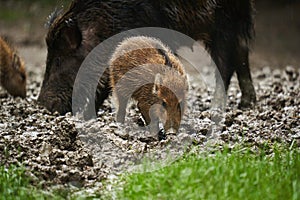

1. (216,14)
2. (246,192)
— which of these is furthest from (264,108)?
(246,192)

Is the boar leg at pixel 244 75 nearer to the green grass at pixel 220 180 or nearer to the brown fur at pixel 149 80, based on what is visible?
the brown fur at pixel 149 80

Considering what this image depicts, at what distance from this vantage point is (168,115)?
5559 millimetres

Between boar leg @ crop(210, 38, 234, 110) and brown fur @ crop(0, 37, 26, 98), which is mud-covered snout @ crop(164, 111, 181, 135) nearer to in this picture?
boar leg @ crop(210, 38, 234, 110)

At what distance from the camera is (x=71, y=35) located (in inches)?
259

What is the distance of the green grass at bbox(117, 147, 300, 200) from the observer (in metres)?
4.15

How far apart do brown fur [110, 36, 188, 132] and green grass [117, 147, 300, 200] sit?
0.90 metres

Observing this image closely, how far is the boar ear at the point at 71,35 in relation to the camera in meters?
6.52

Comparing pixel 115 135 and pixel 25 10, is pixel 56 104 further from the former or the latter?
pixel 25 10

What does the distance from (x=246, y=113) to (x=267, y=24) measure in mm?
7639

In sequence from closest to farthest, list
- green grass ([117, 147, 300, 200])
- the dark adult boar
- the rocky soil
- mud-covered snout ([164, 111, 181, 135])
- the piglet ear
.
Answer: green grass ([117, 147, 300, 200]) → the rocky soil → mud-covered snout ([164, 111, 181, 135]) → the dark adult boar → the piglet ear

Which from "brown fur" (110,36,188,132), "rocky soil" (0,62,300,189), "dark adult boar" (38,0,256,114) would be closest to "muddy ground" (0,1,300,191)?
"rocky soil" (0,62,300,189)

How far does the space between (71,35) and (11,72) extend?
6.76 ft

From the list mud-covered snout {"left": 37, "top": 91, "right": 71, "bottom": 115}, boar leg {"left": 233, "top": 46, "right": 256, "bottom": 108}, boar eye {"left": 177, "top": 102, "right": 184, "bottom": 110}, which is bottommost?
boar eye {"left": 177, "top": 102, "right": 184, "bottom": 110}

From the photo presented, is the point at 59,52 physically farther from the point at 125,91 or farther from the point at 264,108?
the point at 264,108
